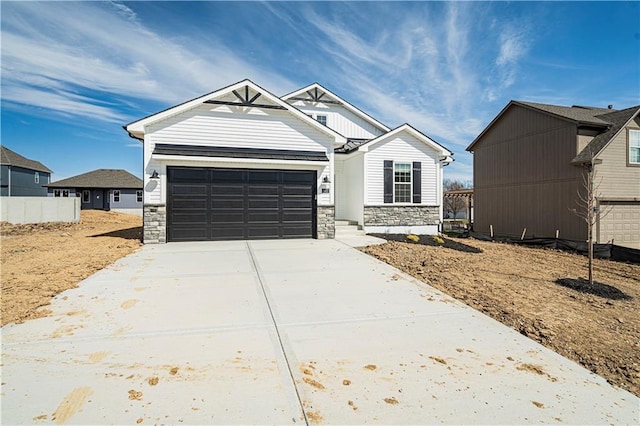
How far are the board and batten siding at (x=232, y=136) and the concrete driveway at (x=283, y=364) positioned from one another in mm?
5805

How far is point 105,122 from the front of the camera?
Result: 1861cm

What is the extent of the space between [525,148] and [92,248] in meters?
17.2

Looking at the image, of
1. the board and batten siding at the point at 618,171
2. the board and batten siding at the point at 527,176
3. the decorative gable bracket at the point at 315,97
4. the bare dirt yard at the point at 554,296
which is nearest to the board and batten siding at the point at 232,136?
the bare dirt yard at the point at 554,296

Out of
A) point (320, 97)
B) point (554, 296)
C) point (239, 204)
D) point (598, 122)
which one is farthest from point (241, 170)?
point (598, 122)

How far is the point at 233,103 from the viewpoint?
10.6 m

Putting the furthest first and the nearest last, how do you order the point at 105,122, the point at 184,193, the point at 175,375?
the point at 105,122 < the point at 184,193 < the point at 175,375

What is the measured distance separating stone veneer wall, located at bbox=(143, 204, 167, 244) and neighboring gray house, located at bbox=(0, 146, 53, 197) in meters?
32.7

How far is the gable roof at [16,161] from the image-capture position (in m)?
30.5

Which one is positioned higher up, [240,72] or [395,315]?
[240,72]

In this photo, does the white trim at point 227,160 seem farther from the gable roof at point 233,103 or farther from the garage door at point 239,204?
the gable roof at point 233,103

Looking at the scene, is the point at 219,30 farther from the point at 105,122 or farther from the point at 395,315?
the point at 105,122

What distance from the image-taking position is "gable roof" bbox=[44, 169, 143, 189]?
31.1 meters

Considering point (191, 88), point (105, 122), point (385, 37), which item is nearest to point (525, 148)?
point (385, 37)

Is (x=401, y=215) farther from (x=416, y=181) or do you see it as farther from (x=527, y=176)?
(x=527, y=176)
